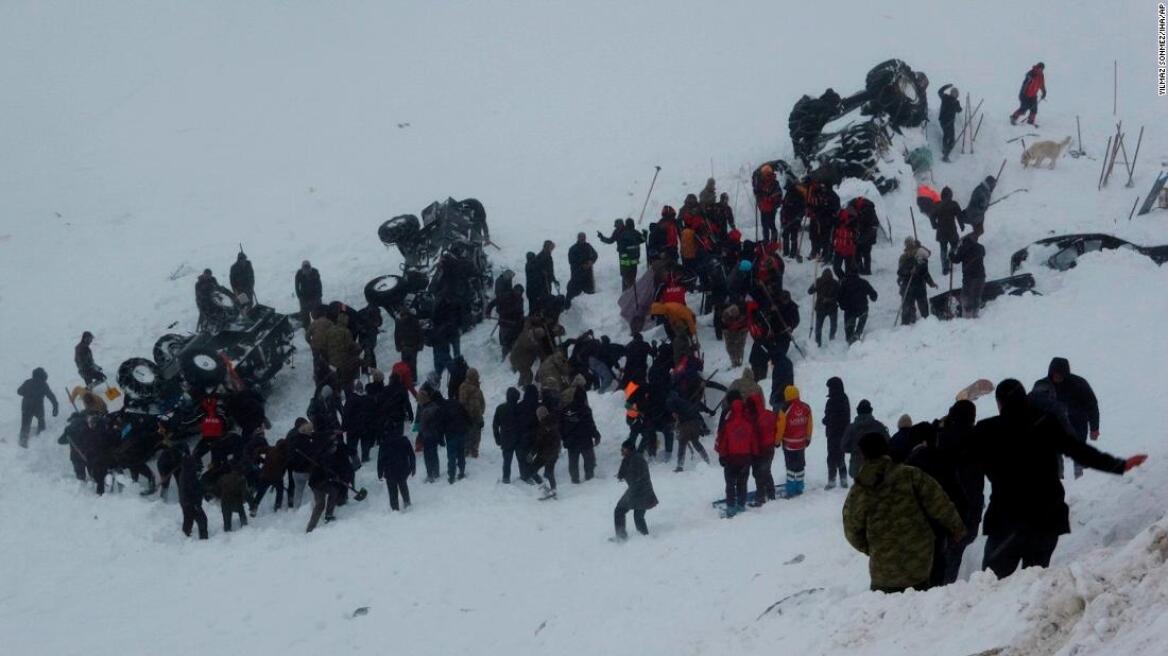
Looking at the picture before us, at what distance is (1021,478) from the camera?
752cm

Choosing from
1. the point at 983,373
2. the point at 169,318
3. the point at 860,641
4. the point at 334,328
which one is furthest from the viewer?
the point at 169,318

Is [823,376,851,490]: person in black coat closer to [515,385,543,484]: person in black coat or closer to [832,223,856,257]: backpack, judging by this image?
[515,385,543,484]: person in black coat

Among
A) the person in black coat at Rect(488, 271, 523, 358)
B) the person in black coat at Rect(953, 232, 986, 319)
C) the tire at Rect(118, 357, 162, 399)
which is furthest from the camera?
the person in black coat at Rect(488, 271, 523, 358)

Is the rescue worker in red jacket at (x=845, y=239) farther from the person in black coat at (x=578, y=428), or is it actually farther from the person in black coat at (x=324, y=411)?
the person in black coat at (x=324, y=411)

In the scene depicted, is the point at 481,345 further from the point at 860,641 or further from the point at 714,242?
the point at 860,641

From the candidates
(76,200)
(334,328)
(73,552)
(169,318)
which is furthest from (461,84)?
(73,552)

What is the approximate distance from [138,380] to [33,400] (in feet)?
8.20

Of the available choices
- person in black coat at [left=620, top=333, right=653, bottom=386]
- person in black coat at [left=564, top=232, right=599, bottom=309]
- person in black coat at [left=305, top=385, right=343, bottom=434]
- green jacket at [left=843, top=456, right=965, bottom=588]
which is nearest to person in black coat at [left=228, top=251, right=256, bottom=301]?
person in black coat at [left=305, top=385, right=343, bottom=434]

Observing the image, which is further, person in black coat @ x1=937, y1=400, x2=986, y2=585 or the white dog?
the white dog

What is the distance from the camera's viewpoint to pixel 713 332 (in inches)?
728

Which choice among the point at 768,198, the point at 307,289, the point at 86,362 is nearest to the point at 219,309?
the point at 307,289

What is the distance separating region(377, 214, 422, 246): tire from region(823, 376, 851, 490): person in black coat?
9129 mm

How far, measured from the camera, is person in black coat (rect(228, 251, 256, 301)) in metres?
20.6

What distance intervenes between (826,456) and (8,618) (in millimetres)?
9568
